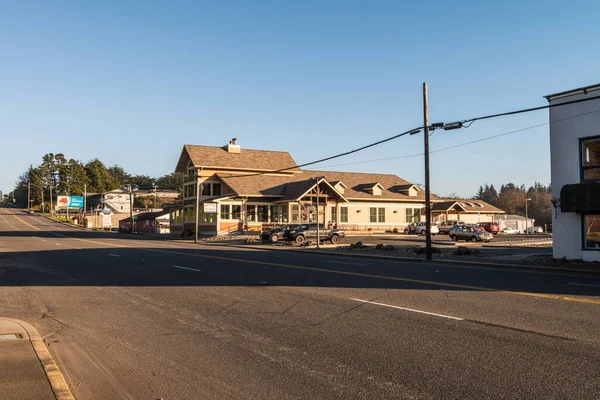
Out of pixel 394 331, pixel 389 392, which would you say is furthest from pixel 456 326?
pixel 389 392

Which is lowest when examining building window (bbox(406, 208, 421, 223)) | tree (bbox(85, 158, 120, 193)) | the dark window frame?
building window (bbox(406, 208, 421, 223))

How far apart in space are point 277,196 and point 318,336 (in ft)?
149

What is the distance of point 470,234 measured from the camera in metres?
45.3

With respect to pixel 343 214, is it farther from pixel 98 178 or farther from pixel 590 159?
pixel 98 178

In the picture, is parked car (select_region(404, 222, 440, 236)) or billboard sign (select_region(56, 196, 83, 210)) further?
billboard sign (select_region(56, 196, 83, 210))

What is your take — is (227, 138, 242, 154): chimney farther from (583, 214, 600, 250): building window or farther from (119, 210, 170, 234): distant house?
(583, 214, 600, 250): building window

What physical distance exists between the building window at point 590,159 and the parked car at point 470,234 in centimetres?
2512

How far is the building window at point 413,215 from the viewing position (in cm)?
6281

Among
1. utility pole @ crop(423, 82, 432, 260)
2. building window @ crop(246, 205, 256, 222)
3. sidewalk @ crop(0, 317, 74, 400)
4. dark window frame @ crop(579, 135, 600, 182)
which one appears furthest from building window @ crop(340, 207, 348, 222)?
sidewalk @ crop(0, 317, 74, 400)

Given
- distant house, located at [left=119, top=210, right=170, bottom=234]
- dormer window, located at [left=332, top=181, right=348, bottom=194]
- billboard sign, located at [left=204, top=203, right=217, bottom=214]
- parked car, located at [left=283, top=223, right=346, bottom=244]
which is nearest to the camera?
parked car, located at [left=283, top=223, right=346, bottom=244]

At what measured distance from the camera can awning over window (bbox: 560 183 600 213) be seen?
19031mm

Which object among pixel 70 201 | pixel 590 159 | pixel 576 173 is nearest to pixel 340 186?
pixel 576 173

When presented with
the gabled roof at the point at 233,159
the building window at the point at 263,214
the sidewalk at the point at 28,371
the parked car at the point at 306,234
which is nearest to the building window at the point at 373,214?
the gabled roof at the point at 233,159

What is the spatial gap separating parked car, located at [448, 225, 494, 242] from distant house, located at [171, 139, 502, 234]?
1178 centimetres
